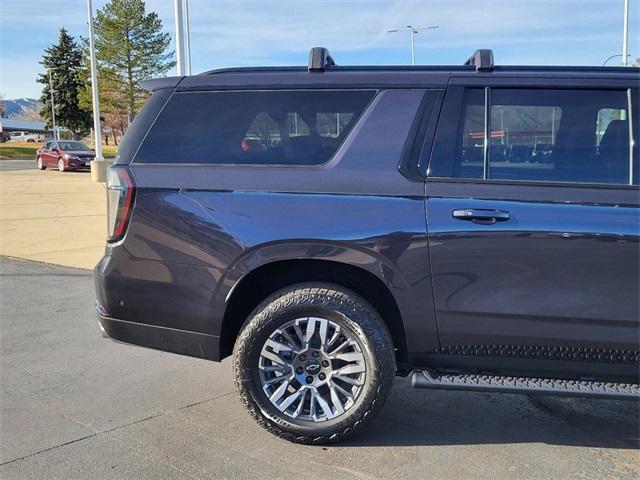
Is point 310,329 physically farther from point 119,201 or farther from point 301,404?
point 119,201

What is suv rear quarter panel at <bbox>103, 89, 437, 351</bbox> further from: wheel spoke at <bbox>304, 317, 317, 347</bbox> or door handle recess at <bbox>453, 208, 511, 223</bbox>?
wheel spoke at <bbox>304, 317, 317, 347</bbox>

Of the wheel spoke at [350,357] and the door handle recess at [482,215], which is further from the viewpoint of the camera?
the wheel spoke at [350,357]

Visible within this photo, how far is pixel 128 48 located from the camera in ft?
152

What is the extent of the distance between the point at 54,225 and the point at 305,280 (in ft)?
32.8

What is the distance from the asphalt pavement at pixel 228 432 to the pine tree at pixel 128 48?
1773 inches

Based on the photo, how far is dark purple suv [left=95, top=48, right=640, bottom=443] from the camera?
3080 millimetres

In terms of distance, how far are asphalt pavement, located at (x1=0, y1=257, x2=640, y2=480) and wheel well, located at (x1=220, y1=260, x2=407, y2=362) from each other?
53cm

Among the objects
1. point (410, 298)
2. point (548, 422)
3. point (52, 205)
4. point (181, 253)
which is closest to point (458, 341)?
point (410, 298)

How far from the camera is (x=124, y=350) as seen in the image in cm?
503

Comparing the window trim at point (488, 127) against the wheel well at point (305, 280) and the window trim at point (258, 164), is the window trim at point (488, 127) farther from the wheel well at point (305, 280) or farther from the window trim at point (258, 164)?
the wheel well at point (305, 280)

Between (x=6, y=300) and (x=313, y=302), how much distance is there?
4.65 metres

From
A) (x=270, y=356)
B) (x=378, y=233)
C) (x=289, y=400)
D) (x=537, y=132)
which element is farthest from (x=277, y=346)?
(x=537, y=132)

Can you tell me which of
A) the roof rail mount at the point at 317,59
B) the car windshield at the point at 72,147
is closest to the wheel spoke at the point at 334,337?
the roof rail mount at the point at 317,59

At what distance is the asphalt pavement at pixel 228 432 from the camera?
124 inches
